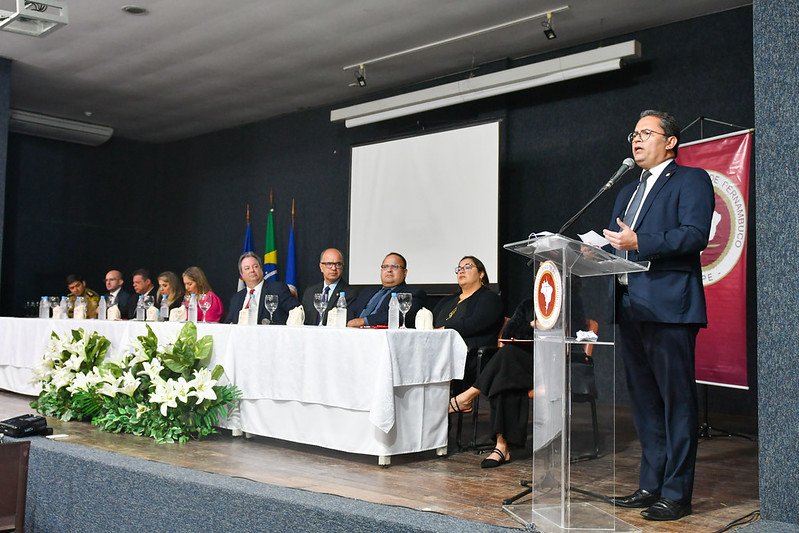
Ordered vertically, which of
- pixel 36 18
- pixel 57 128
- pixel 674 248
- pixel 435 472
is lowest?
pixel 435 472

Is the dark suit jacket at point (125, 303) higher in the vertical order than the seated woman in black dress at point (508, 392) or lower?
higher

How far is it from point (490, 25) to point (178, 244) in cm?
539

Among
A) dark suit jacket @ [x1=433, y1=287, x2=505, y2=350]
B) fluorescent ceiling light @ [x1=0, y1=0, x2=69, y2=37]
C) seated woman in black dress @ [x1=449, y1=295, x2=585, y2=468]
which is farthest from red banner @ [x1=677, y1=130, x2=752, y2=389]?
fluorescent ceiling light @ [x1=0, y1=0, x2=69, y2=37]

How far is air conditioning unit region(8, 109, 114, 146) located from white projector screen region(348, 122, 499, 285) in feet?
11.9

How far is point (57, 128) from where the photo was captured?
27.6 ft

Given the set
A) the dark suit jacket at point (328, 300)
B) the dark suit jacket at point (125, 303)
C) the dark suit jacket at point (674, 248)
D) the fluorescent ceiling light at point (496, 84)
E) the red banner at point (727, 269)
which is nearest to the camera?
the dark suit jacket at point (674, 248)

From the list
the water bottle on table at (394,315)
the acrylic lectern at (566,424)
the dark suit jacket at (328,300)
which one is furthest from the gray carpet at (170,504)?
the dark suit jacket at (328,300)

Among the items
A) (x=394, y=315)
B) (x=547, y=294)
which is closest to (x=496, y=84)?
(x=394, y=315)

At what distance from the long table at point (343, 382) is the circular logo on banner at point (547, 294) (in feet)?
3.44

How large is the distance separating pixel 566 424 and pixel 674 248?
662mm

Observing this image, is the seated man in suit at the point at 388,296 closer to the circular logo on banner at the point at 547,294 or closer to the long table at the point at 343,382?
the long table at the point at 343,382

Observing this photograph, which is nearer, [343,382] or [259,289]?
[343,382]

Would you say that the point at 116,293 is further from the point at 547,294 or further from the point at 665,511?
the point at 665,511

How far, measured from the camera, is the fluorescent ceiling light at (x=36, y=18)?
4527 millimetres
